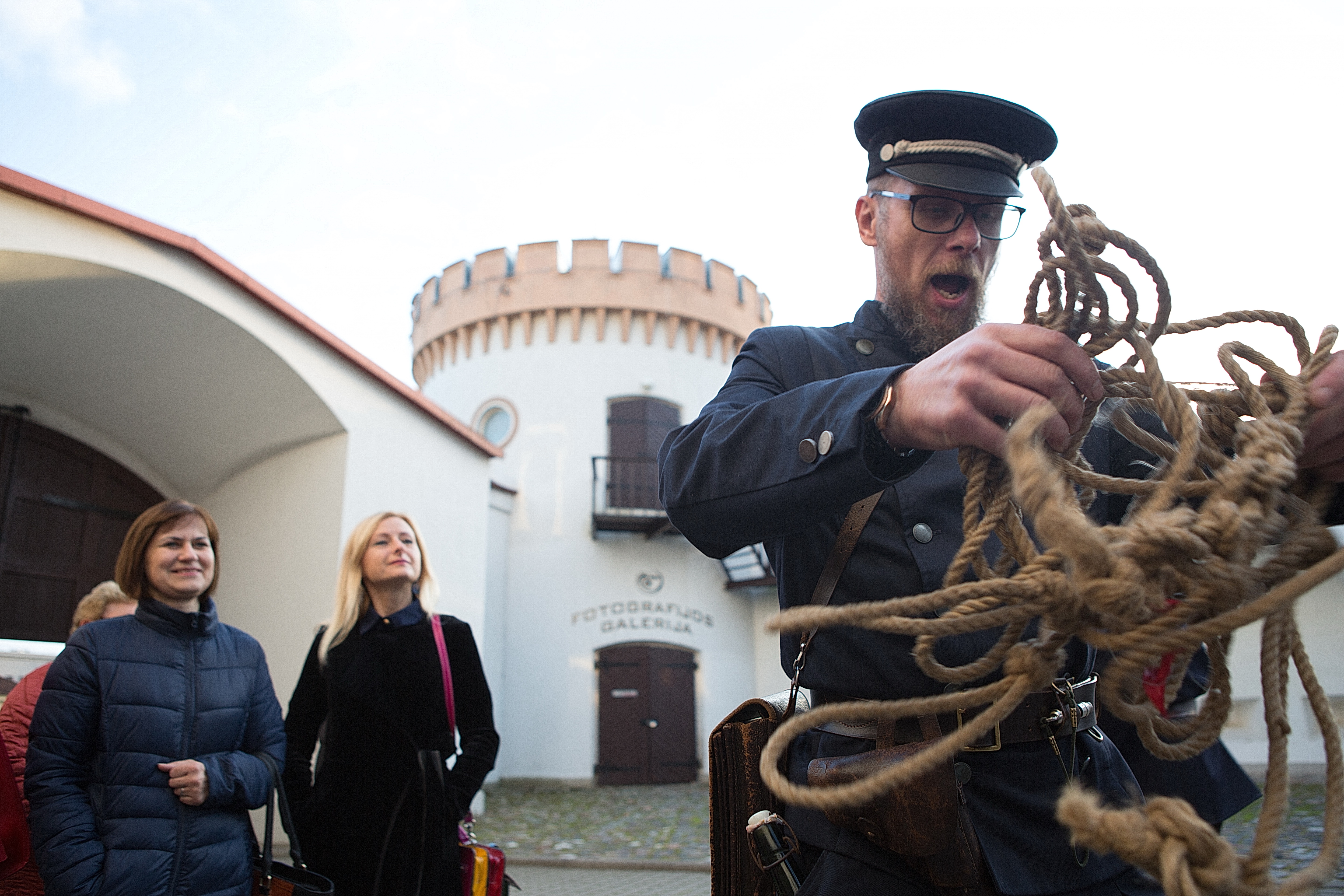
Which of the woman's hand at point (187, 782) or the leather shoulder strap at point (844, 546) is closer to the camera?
the leather shoulder strap at point (844, 546)

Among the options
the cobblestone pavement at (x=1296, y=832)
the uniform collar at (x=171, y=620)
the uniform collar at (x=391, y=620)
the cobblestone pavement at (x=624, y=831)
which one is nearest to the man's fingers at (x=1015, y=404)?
the uniform collar at (x=171, y=620)

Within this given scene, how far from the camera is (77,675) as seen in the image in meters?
2.66

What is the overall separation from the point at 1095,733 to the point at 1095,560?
796mm

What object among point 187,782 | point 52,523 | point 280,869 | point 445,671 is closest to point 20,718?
point 187,782

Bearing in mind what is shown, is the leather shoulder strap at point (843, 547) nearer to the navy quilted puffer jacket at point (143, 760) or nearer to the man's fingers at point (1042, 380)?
the man's fingers at point (1042, 380)

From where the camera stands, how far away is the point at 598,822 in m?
10.3

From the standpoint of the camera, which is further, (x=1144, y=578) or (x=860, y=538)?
(x=860, y=538)

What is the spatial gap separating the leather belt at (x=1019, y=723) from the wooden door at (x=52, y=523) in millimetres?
8519

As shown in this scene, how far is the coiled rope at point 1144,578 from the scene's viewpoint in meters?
0.66

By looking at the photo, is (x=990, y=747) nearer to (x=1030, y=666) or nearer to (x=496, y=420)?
(x=1030, y=666)

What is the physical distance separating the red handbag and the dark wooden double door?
1085cm

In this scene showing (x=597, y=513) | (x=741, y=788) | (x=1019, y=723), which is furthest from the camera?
(x=597, y=513)

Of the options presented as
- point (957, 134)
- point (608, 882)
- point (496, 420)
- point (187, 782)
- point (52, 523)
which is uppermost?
point (496, 420)

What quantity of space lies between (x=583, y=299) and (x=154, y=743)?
44.9ft
